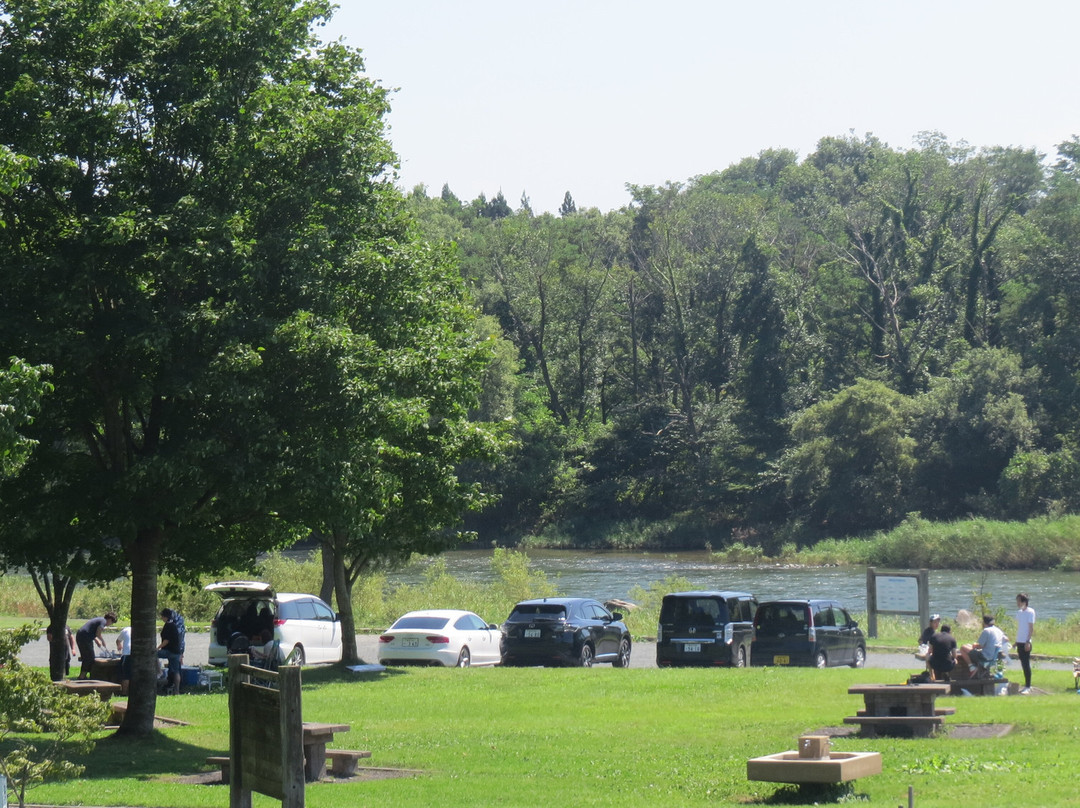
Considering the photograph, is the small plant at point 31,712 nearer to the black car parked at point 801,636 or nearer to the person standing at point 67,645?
the person standing at point 67,645

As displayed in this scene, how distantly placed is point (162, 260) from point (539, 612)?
13396mm

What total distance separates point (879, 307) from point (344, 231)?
80891mm

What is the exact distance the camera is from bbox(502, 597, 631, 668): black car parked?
26141 mm

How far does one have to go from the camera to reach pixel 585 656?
26.3m

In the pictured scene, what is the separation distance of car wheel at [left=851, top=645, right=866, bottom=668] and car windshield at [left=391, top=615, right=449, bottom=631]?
8276 millimetres

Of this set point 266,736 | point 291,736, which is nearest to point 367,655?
point 266,736

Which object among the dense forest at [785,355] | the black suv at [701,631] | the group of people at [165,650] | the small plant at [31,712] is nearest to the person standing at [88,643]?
A: the group of people at [165,650]

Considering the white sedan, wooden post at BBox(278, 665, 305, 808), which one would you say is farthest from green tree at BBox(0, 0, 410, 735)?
the white sedan

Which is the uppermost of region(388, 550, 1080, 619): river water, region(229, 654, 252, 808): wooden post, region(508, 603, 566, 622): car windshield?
region(229, 654, 252, 808): wooden post

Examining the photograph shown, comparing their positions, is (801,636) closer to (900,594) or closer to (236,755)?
(900,594)

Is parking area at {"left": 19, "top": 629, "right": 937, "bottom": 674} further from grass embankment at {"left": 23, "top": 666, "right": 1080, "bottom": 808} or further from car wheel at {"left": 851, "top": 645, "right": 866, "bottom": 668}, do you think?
grass embankment at {"left": 23, "top": 666, "right": 1080, "bottom": 808}

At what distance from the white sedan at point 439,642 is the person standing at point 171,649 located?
542 cm

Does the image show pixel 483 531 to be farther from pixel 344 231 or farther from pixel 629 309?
pixel 344 231

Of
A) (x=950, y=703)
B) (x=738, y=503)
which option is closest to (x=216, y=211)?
(x=950, y=703)
